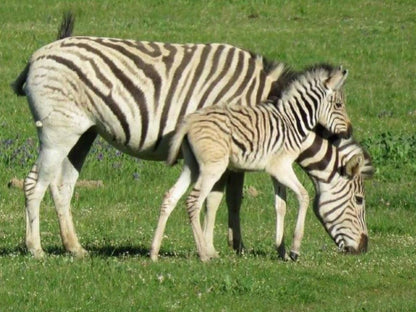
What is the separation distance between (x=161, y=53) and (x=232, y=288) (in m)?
3.24

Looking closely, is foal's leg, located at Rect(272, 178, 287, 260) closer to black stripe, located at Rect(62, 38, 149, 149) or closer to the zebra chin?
the zebra chin

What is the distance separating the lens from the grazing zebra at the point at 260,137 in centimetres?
1187

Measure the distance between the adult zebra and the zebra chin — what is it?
1.93m

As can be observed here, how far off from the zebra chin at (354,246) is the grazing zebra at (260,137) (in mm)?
1141

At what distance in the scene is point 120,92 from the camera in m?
12.5

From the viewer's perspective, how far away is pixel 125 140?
496 inches

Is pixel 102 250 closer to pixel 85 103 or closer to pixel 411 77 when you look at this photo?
pixel 85 103

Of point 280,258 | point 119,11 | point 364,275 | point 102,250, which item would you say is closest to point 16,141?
point 102,250

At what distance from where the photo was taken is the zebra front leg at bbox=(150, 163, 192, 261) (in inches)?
469

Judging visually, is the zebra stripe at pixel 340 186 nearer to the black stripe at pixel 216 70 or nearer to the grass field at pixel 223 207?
the grass field at pixel 223 207

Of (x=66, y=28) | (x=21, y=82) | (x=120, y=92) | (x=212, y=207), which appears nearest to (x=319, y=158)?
(x=212, y=207)

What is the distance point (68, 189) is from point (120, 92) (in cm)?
140

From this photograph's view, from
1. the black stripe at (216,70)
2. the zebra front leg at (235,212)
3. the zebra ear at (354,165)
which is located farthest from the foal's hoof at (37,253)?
the zebra ear at (354,165)

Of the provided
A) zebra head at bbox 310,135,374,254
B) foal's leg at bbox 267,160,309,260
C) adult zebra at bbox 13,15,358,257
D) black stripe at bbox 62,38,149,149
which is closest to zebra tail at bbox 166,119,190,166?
adult zebra at bbox 13,15,358,257
